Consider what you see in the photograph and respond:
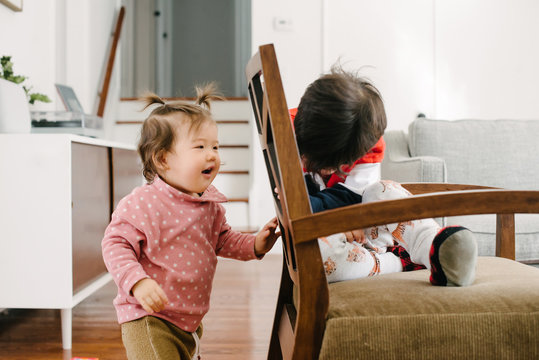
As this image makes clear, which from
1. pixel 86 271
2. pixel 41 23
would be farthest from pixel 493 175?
pixel 41 23

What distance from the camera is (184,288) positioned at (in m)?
1.12

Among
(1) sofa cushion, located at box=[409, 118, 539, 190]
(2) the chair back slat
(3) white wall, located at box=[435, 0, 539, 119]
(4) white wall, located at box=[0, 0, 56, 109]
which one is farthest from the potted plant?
(3) white wall, located at box=[435, 0, 539, 119]

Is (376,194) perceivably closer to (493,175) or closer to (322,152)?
(322,152)

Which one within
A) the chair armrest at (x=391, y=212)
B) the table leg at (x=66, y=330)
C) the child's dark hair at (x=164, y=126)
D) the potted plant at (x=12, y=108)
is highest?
the potted plant at (x=12, y=108)

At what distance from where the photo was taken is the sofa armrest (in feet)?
7.17

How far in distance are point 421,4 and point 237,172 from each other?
2.04 metres

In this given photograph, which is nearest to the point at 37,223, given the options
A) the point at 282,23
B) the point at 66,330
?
the point at 66,330

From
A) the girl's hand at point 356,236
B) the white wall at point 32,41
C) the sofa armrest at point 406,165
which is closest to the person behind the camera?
the girl's hand at point 356,236

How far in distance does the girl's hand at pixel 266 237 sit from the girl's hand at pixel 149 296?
0.33 metres

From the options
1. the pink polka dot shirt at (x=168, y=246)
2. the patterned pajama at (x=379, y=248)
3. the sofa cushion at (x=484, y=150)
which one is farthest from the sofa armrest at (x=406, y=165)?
the pink polka dot shirt at (x=168, y=246)

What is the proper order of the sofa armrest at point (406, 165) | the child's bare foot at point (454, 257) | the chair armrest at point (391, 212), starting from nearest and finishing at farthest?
1. the chair armrest at point (391, 212)
2. the child's bare foot at point (454, 257)
3. the sofa armrest at point (406, 165)

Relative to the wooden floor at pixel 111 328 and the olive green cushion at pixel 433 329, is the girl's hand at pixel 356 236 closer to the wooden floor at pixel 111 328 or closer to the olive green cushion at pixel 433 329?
the olive green cushion at pixel 433 329

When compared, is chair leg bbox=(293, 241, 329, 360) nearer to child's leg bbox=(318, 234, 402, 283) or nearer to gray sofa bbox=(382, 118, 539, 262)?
child's leg bbox=(318, 234, 402, 283)

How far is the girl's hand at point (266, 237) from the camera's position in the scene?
1198 millimetres
